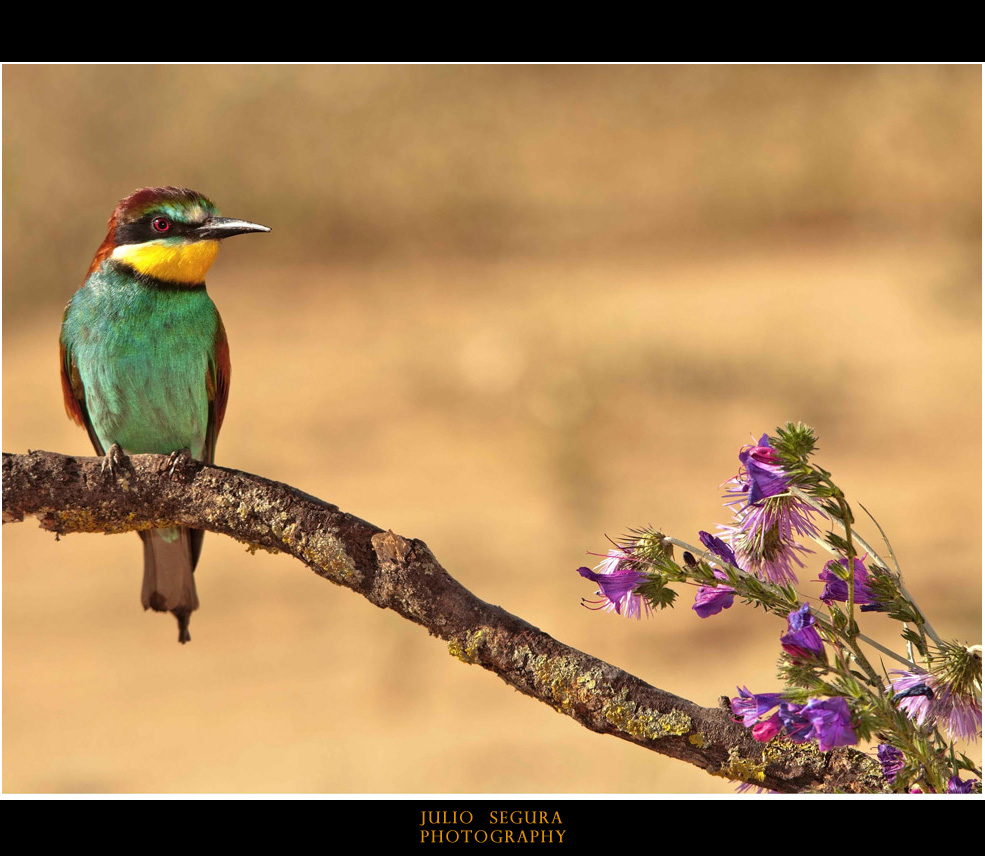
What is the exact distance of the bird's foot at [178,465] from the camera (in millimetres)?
940

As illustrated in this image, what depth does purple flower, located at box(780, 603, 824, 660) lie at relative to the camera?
0.62m

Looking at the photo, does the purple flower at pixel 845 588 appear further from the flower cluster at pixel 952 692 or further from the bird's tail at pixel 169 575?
the bird's tail at pixel 169 575

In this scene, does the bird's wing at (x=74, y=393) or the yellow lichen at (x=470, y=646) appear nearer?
the yellow lichen at (x=470, y=646)

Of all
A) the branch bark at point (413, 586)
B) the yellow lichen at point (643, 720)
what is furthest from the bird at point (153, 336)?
the yellow lichen at point (643, 720)

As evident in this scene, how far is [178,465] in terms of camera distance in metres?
0.95

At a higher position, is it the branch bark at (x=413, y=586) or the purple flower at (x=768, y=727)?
the branch bark at (x=413, y=586)

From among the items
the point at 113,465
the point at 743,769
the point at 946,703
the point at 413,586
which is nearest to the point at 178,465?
the point at 113,465

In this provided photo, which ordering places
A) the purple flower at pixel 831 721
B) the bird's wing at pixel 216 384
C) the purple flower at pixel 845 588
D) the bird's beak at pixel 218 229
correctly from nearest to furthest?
the purple flower at pixel 831 721 → the purple flower at pixel 845 588 → the bird's beak at pixel 218 229 → the bird's wing at pixel 216 384

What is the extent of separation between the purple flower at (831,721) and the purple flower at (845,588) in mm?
105

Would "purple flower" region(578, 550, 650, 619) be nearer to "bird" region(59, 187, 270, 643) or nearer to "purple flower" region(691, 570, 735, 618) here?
"purple flower" region(691, 570, 735, 618)

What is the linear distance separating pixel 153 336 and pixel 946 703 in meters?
1.11

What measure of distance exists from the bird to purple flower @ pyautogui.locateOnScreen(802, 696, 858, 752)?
3.19 feet

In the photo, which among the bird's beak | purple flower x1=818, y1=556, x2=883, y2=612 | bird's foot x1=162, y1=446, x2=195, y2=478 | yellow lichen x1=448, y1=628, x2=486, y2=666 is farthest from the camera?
the bird's beak

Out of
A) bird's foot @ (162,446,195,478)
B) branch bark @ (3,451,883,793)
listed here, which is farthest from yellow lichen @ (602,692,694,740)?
bird's foot @ (162,446,195,478)
